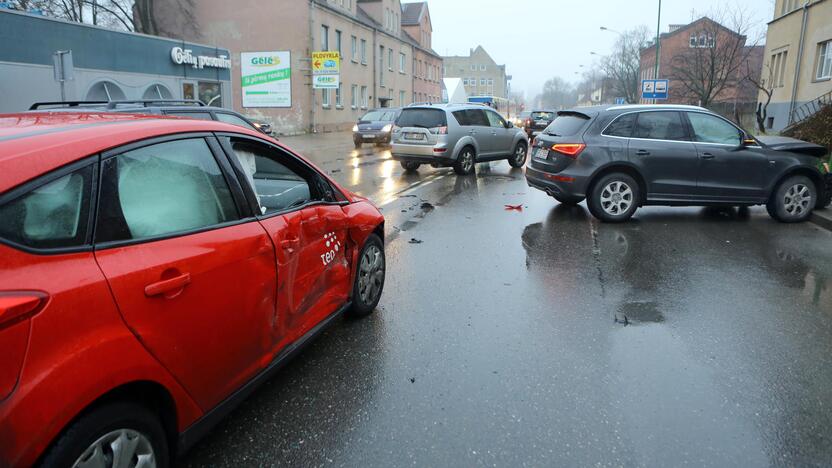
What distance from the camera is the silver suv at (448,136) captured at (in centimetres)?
1468

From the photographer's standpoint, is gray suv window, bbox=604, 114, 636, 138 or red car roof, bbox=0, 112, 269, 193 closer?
red car roof, bbox=0, 112, 269, 193

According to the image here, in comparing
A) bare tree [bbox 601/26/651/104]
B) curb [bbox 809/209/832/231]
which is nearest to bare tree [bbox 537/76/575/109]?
bare tree [bbox 601/26/651/104]

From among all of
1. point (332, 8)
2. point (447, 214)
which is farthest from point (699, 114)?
point (332, 8)

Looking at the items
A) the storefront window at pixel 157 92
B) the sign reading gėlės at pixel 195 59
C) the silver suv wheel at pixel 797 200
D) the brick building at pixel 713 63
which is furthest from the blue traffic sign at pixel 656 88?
the silver suv wheel at pixel 797 200

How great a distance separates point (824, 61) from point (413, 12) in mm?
43013

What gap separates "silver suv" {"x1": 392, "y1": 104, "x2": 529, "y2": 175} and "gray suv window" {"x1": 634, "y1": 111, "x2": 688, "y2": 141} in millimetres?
6621

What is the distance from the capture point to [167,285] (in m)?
2.29

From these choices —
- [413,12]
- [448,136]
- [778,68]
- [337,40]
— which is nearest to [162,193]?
[448,136]

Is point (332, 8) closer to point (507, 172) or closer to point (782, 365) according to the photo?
point (507, 172)

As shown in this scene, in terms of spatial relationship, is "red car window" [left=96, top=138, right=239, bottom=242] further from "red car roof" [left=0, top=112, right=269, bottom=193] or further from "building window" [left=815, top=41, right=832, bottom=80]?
"building window" [left=815, top=41, right=832, bottom=80]

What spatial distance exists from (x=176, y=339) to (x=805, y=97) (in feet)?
100

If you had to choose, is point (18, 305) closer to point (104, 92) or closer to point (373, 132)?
point (104, 92)

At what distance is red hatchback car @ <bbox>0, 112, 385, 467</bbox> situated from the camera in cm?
182

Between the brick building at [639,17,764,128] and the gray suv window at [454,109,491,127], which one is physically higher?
the brick building at [639,17,764,128]
